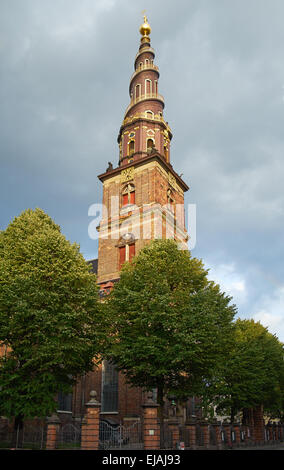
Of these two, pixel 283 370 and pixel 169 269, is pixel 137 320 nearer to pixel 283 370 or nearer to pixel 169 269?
pixel 169 269

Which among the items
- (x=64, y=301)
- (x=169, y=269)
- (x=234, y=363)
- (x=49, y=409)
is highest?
(x=169, y=269)

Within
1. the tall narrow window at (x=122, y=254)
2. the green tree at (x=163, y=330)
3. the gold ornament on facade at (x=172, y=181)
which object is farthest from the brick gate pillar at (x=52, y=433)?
the gold ornament on facade at (x=172, y=181)

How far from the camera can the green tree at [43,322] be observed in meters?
20.1

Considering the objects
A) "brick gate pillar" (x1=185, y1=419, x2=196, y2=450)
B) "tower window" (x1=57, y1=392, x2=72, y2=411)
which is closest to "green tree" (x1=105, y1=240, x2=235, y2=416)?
"brick gate pillar" (x1=185, y1=419, x2=196, y2=450)

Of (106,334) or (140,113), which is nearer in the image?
(106,334)

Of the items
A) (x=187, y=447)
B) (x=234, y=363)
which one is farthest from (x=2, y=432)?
(x=234, y=363)

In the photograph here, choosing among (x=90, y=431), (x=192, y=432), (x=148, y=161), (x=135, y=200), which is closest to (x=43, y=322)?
(x=90, y=431)

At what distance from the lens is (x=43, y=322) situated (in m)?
20.6

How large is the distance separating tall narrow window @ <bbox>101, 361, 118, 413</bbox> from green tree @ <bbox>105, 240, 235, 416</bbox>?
8.70m

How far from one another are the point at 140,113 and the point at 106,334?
29729 mm

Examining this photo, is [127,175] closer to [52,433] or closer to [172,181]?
[172,181]

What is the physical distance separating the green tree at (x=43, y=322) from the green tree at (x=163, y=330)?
1880 millimetres
